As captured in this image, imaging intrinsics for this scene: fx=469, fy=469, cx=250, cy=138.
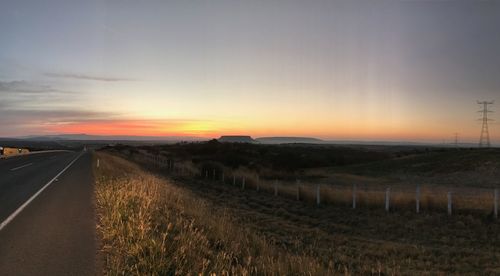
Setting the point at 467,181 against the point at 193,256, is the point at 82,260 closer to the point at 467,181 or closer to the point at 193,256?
the point at 193,256

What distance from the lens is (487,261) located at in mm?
13969

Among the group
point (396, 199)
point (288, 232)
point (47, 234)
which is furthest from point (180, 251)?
point (396, 199)

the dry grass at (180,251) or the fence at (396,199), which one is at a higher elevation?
the dry grass at (180,251)

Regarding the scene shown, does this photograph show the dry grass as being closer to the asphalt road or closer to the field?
the field

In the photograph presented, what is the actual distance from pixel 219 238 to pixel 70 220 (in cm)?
414

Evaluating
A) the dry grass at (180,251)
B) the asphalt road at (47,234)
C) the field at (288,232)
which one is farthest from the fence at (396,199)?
the dry grass at (180,251)

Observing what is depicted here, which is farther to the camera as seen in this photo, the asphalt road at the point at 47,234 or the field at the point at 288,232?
the field at the point at 288,232

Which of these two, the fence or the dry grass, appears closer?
the dry grass

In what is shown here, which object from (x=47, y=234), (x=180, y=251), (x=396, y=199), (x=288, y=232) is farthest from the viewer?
(x=396, y=199)

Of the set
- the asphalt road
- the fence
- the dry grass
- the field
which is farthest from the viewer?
the fence

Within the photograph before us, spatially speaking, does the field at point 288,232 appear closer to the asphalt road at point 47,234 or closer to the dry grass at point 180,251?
the dry grass at point 180,251

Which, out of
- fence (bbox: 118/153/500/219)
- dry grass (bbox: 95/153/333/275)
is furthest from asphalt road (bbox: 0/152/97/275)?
fence (bbox: 118/153/500/219)

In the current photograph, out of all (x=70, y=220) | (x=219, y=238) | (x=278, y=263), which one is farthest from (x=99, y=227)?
(x=278, y=263)

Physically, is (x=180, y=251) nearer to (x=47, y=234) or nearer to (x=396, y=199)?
(x=47, y=234)
